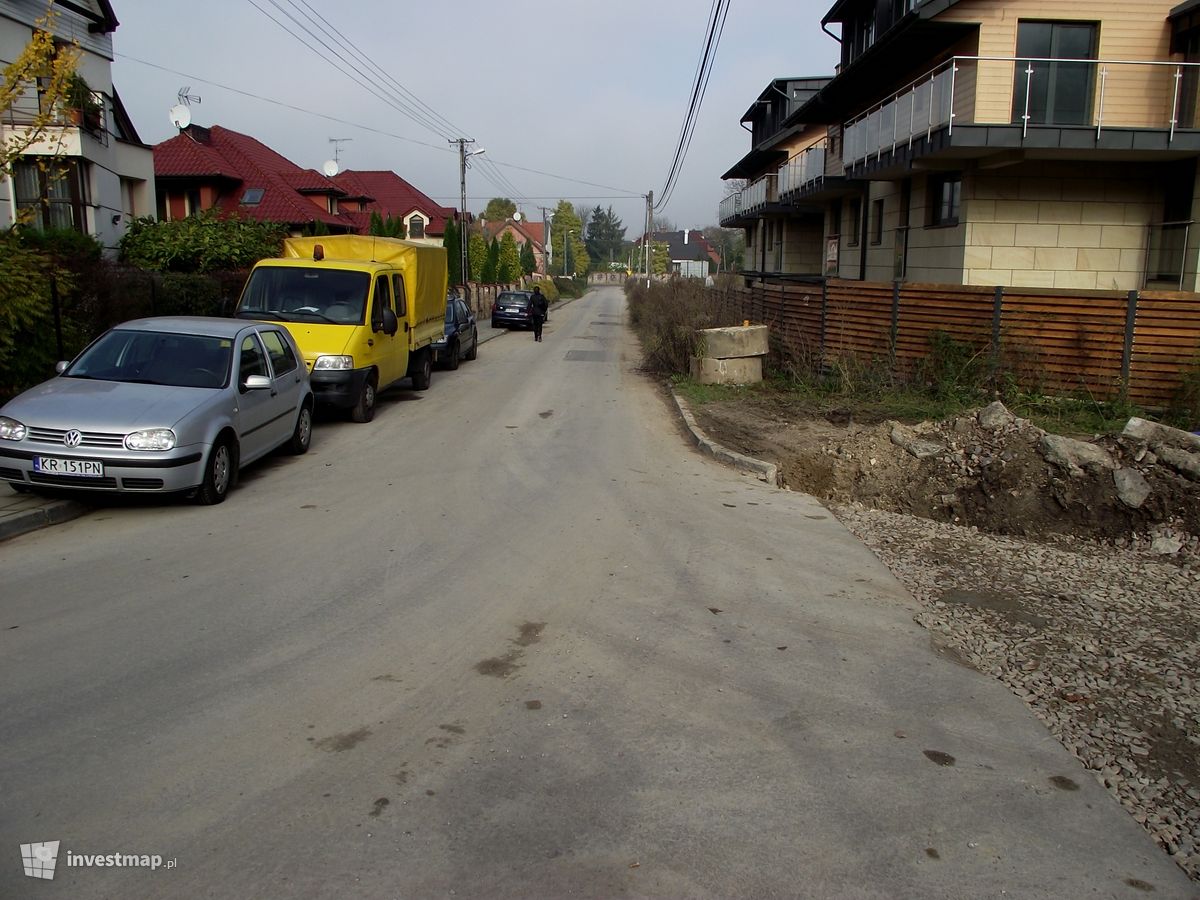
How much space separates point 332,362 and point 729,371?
24.1 ft

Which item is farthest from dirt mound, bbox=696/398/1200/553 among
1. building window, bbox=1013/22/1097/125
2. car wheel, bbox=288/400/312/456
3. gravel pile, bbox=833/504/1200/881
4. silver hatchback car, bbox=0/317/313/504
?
building window, bbox=1013/22/1097/125

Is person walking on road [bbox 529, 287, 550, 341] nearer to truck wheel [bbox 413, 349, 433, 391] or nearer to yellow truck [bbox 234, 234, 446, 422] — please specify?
truck wheel [bbox 413, 349, 433, 391]

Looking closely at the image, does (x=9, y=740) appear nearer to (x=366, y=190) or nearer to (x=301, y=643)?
(x=301, y=643)

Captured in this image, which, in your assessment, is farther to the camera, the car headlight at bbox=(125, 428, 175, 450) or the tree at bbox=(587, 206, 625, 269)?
the tree at bbox=(587, 206, 625, 269)

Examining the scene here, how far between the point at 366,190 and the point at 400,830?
214 ft

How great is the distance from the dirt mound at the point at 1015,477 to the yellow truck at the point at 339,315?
5984 millimetres

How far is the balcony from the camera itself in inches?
670

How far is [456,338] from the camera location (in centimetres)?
2289

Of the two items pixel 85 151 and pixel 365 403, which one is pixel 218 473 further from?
pixel 85 151

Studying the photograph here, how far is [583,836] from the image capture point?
3.46 metres

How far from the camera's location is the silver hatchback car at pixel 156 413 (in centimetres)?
779

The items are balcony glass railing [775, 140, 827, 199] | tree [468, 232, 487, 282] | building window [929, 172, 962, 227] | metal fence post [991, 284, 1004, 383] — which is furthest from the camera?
tree [468, 232, 487, 282]

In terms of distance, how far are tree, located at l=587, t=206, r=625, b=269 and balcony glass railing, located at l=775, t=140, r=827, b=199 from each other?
415 ft

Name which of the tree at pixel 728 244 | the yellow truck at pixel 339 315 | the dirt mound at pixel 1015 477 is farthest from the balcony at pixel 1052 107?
the tree at pixel 728 244
